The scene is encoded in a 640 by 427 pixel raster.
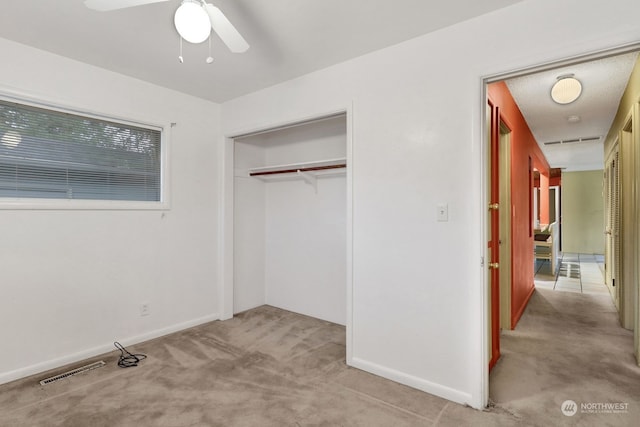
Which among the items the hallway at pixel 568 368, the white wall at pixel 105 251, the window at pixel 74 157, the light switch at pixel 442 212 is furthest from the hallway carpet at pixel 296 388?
the window at pixel 74 157

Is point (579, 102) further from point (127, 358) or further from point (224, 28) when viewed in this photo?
point (127, 358)

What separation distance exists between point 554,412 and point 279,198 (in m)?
3.28

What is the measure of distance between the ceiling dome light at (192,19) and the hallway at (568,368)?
2.72 meters

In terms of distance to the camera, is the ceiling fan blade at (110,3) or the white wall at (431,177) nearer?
the ceiling fan blade at (110,3)

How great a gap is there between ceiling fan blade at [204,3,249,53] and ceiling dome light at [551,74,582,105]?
2.84 m

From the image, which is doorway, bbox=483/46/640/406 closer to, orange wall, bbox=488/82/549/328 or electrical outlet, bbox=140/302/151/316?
orange wall, bbox=488/82/549/328

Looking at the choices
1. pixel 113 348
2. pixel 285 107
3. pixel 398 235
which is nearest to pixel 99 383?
pixel 113 348

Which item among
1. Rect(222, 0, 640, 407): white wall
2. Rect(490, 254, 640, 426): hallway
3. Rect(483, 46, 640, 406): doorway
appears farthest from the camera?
Rect(483, 46, 640, 406): doorway

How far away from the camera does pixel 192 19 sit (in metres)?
1.55

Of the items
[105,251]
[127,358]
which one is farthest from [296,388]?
[105,251]

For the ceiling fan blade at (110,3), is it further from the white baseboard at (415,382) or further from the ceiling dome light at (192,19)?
the white baseboard at (415,382)

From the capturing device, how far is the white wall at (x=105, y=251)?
2.49 meters

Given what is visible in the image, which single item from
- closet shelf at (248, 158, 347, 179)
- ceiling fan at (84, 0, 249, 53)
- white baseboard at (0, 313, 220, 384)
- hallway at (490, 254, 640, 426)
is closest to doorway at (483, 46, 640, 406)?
hallway at (490, 254, 640, 426)

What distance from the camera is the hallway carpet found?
6.54ft
